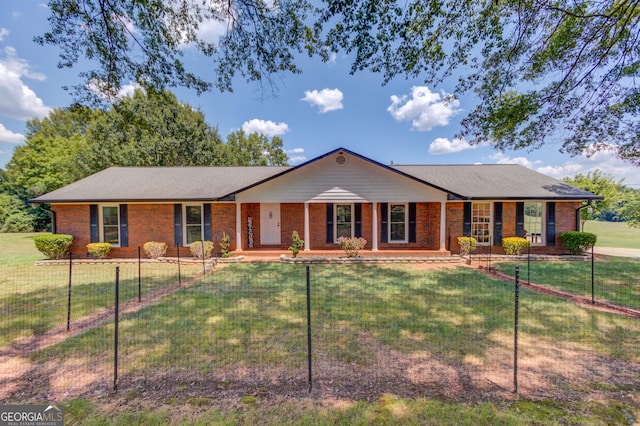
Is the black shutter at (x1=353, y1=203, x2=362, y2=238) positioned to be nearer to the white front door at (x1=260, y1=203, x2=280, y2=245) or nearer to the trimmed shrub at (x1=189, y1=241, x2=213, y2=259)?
the white front door at (x1=260, y1=203, x2=280, y2=245)

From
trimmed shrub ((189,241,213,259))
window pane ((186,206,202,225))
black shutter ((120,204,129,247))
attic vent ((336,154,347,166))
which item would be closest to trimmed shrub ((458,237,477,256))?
attic vent ((336,154,347,166))

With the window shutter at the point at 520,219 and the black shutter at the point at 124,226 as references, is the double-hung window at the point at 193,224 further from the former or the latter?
the window shutter at the point at 520,219

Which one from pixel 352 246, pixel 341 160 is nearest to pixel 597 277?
pixel 352 246

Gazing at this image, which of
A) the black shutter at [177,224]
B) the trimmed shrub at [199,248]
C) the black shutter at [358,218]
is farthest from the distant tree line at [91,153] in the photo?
the black shutter at [358,218]

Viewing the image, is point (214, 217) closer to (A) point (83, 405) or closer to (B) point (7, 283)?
(B) point (7, 283)

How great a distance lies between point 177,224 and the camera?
1204 cm

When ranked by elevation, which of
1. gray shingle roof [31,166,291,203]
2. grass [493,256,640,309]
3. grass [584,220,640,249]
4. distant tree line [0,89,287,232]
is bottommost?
grass [584,220,640,249]

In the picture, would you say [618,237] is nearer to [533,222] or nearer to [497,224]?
[533,222]

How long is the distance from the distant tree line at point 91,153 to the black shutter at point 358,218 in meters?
13.1

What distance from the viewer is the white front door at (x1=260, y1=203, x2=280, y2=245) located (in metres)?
13.6

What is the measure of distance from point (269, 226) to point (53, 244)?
29.1 ft

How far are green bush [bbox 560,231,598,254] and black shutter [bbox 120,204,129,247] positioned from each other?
19.3 m

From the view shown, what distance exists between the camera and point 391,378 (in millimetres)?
3424

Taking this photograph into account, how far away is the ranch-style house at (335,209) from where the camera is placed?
11727mm
